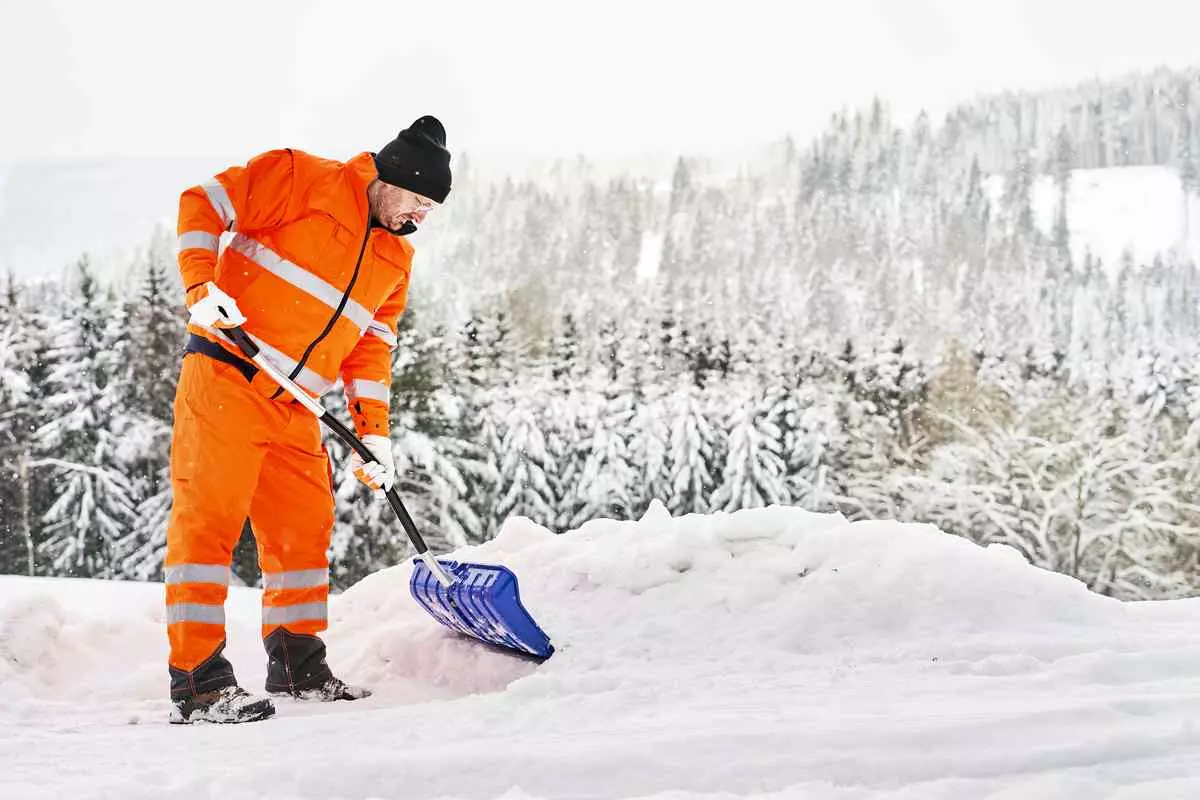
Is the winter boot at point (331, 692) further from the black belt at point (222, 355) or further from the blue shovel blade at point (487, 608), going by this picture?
the black belt at point (222, 355)

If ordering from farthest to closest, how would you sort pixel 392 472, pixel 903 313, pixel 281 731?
pixel 903 313
pixel 392 472
pixel 281 731

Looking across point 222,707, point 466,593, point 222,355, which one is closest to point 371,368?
point 222,355

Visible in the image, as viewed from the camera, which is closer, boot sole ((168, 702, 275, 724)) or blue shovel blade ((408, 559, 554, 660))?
boot sole ((168, 702, 275, 724))

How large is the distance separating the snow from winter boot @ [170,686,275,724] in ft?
230

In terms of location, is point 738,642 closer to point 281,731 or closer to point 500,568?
point 500,568

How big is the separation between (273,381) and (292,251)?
1.34 feet

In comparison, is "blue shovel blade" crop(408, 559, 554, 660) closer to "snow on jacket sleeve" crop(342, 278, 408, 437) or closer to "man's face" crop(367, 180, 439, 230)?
"snow on jacket sleeve" crop(342, 278, 408, 437)

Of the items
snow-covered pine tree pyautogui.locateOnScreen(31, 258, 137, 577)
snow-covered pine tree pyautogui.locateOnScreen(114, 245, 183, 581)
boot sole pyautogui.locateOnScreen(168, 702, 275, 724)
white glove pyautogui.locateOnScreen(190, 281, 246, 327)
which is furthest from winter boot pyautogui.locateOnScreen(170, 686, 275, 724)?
snow-covered pine tree pyautogui.locateOnScreen(31, 258, 137, 577)

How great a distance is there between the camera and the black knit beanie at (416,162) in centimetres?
316

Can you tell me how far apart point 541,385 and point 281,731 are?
27.6 metres

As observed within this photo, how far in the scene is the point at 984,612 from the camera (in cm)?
286

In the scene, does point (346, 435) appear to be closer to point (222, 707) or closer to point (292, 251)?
point (292, 251)

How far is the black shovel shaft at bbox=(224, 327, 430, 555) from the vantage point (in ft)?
9.67

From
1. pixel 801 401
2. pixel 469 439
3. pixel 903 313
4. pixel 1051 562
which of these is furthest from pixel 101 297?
pixel 903 313
